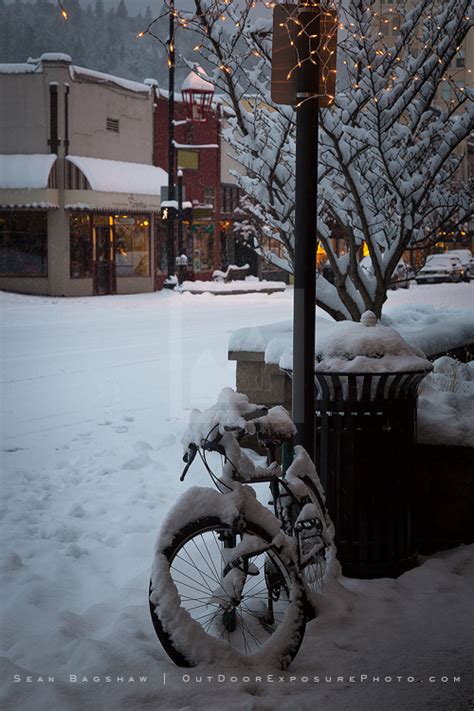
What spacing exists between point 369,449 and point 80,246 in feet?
95.5

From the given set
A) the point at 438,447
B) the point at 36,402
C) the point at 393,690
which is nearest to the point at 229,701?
the point at 393,690

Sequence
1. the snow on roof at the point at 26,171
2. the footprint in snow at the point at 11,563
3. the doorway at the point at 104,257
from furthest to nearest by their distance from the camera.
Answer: the doorway at the point at 104,257, the snow on roof at the point at 26,171, the footprint in snow at the point at 11,563

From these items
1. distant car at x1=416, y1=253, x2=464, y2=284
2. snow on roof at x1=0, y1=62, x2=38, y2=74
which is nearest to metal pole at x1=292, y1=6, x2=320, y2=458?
snow on roof at x1=0, y1=62, x2=38, y2=74

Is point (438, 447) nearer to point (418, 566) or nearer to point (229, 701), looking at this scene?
point (418, 566)

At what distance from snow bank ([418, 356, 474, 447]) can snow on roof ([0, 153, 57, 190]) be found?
1026 inches

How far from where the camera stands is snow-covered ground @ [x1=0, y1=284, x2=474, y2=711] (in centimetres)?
369

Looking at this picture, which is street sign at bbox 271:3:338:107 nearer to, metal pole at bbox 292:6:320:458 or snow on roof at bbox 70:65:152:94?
metal pole at bbox 292:6:320:458

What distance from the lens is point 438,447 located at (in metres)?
5.48

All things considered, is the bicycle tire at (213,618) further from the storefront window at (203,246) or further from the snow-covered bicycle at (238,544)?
the storefront window at (203,246)

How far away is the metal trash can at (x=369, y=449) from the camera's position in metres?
4.90

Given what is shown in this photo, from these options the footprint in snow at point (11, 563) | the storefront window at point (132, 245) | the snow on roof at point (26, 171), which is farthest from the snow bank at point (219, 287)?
the footprint in snow at point (11, 563)

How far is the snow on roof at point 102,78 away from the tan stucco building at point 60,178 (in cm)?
4

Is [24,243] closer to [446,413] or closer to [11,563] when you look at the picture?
[11,563]

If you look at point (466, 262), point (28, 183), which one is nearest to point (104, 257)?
point (28, 183)
